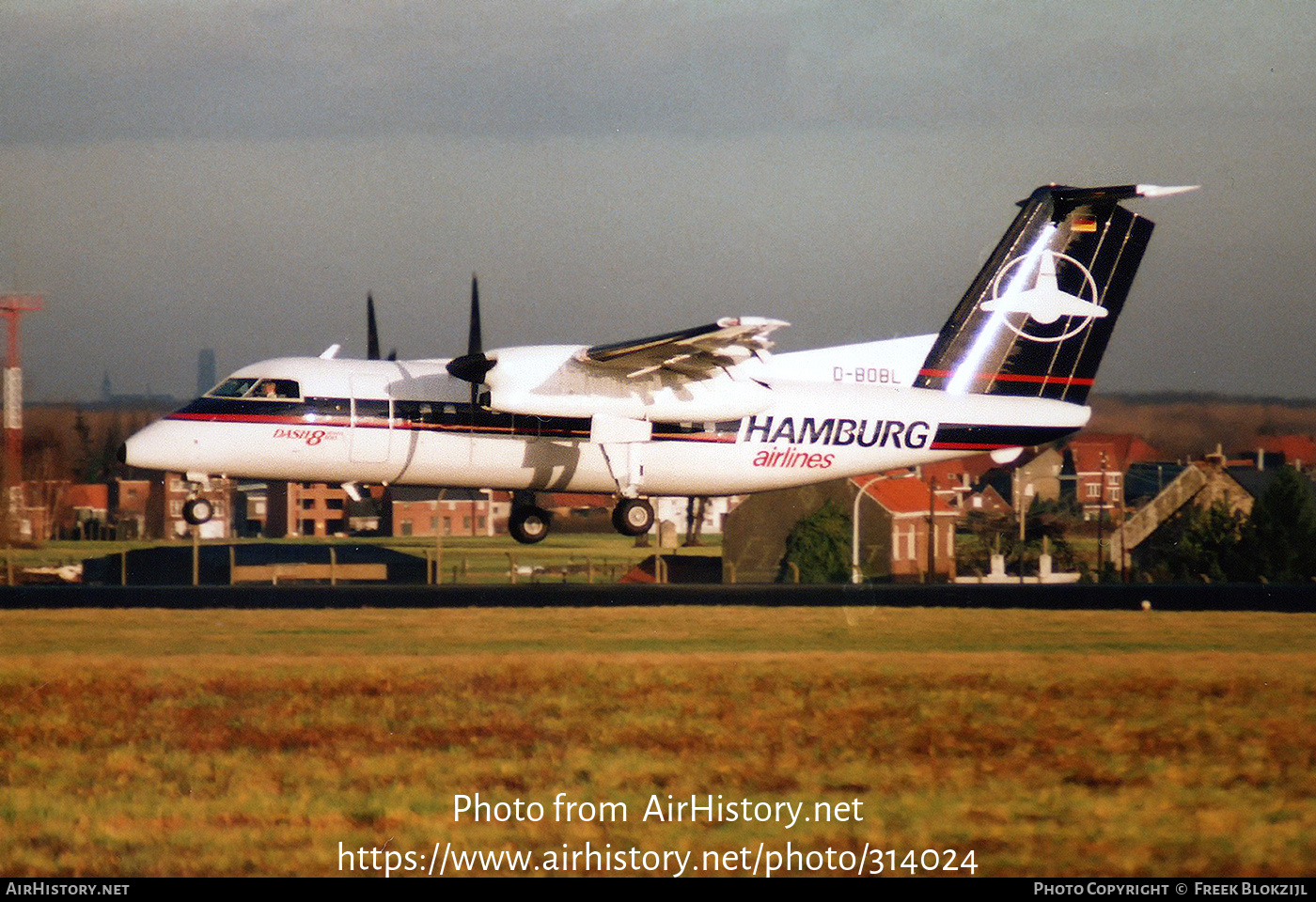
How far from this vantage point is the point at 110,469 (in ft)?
128

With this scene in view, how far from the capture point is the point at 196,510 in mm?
23266

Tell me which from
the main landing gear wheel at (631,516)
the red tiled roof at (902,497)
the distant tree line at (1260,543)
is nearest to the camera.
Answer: the main landing gear wheel at (631,516)

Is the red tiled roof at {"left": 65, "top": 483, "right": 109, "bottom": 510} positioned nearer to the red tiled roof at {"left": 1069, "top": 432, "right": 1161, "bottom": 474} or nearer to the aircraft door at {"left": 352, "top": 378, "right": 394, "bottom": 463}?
the aircraft door at {"left": 352, "top": 378, "right": 394, "bottom": 463}

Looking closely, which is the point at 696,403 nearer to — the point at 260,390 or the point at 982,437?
the point at 982,437

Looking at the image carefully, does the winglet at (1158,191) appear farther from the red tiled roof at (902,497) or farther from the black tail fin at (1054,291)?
the red tiled roof at (902,497)

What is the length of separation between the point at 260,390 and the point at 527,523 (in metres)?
5.29

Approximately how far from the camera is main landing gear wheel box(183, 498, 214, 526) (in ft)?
76.1

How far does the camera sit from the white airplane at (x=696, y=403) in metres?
22.3

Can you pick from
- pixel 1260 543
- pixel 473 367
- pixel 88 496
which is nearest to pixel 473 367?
pixel 473 367

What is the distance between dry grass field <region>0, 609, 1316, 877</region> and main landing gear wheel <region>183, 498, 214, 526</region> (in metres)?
2.32

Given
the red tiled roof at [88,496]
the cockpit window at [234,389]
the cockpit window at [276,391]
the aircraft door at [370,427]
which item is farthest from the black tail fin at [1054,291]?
the red tiled roof at [88,496]

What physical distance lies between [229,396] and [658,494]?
734 centimetres

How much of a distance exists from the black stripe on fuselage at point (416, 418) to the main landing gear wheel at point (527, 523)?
6.62 feet
